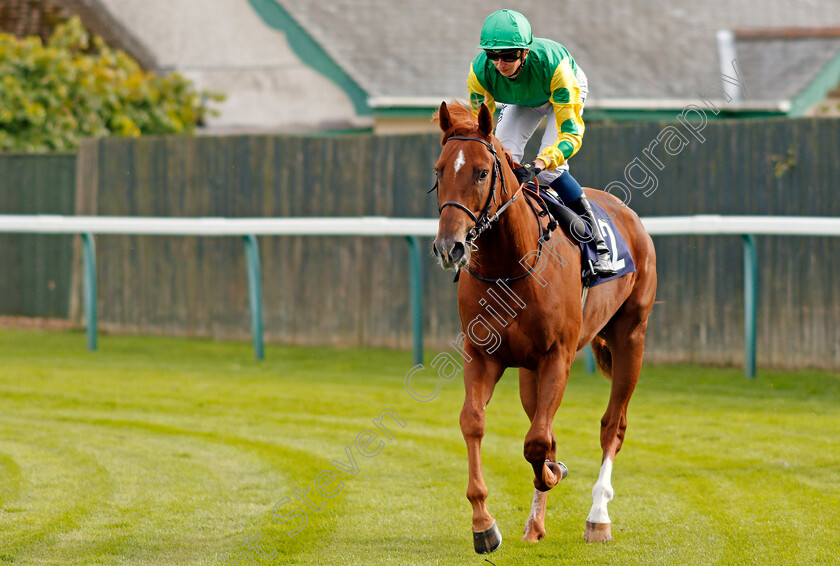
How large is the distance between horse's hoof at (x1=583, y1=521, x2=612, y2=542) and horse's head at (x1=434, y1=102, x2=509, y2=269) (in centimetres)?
148

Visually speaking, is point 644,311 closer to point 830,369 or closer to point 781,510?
point 781,510

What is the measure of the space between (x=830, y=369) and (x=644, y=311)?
4005 millimetres

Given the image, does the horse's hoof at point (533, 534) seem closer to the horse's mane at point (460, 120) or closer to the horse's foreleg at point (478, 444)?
the horse's foreleg at point (478, 444)

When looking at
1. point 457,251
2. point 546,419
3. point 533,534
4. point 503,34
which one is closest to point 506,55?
point 503,34

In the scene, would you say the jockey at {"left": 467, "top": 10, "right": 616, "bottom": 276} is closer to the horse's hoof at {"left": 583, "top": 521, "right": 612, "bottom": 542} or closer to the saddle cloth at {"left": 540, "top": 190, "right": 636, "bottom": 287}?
the saddle cloth at {"left": 540, "top": 190, "right": 636, "bottom": 287}

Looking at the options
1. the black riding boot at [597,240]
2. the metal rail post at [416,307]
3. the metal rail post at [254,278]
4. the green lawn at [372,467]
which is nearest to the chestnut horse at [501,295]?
the black riding boot at [597,240]

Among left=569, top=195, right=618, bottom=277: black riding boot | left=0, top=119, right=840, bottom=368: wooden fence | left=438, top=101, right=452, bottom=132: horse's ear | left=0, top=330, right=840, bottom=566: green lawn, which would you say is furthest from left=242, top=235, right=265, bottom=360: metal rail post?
left=438, top=101, right=452, bottom=132: horse's ear

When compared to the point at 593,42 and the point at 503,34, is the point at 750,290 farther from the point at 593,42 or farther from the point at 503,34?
the point at 593,42

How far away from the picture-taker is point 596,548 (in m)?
4.92

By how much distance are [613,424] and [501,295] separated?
1.17 meters

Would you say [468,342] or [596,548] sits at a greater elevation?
[468,342]

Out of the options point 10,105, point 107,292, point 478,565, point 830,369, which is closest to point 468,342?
point 478,565

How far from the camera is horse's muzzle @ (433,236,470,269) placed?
168 inches

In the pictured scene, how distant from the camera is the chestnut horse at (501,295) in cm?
451
